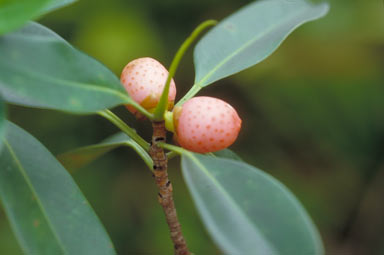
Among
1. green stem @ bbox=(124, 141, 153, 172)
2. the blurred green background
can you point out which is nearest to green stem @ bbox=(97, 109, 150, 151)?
green stem @ bbox=(124, 141, 153, 172)

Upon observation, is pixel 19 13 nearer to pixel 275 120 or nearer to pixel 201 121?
pixel 201 121

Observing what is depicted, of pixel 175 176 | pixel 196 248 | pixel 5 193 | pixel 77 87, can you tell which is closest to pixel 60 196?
pixel 5 193

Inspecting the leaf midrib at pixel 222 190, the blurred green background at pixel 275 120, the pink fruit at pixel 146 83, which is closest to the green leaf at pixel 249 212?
Result: the leaf midrib at pixel 222 190

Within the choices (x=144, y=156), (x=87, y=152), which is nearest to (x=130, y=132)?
(x=144, y=156)

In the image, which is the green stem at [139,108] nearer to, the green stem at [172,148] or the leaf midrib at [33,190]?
the green stem at [172,148]

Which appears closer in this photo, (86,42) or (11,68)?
(11,68)

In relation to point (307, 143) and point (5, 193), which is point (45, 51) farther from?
point (307, 143)
